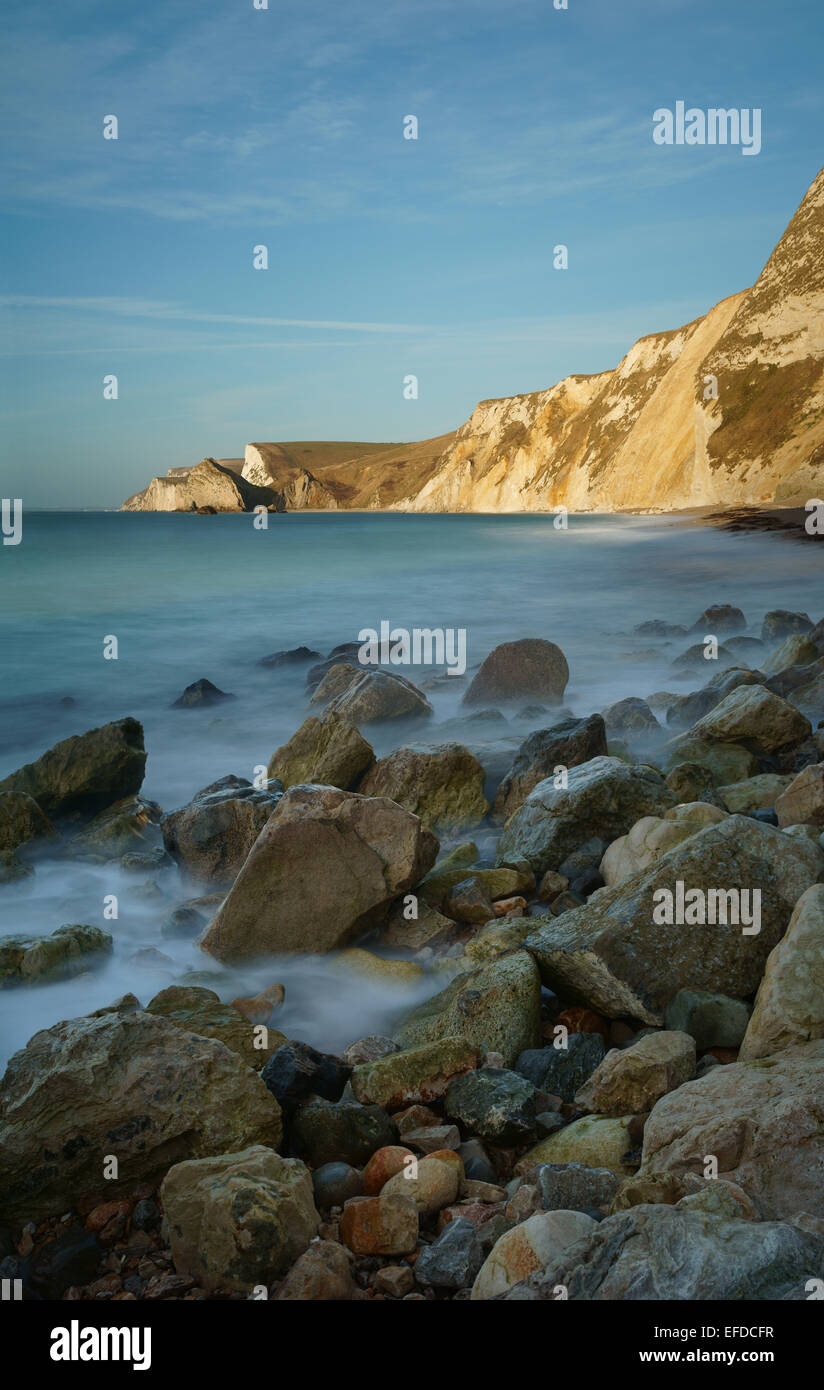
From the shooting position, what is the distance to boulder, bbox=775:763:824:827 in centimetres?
574

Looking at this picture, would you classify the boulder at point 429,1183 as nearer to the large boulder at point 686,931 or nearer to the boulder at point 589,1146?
the boulder at point 589,1146

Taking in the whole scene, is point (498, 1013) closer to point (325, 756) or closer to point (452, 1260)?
point (452, 1260)

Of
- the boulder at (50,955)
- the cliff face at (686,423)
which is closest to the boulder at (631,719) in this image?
the boulder at (50,955)

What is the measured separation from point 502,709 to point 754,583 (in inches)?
669

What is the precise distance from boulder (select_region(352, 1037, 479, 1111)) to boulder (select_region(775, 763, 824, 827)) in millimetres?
2752

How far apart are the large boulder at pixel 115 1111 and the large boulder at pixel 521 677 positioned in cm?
930

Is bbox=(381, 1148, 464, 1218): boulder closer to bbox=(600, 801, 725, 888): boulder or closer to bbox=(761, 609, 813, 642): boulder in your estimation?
bbox=(600, 801, 725, 888): boulder

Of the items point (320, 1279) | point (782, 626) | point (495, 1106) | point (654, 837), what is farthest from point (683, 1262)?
point (782, 626)

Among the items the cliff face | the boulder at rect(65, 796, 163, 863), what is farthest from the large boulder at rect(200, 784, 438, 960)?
the cliff face

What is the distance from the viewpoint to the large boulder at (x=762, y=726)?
27.4ft

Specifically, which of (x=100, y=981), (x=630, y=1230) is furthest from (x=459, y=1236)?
(x=100, y=981)

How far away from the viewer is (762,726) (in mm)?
8344

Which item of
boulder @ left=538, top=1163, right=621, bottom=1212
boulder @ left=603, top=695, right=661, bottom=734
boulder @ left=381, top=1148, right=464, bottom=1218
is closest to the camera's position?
boulder @ left=538, top=1163, right=621, bottom=1212
